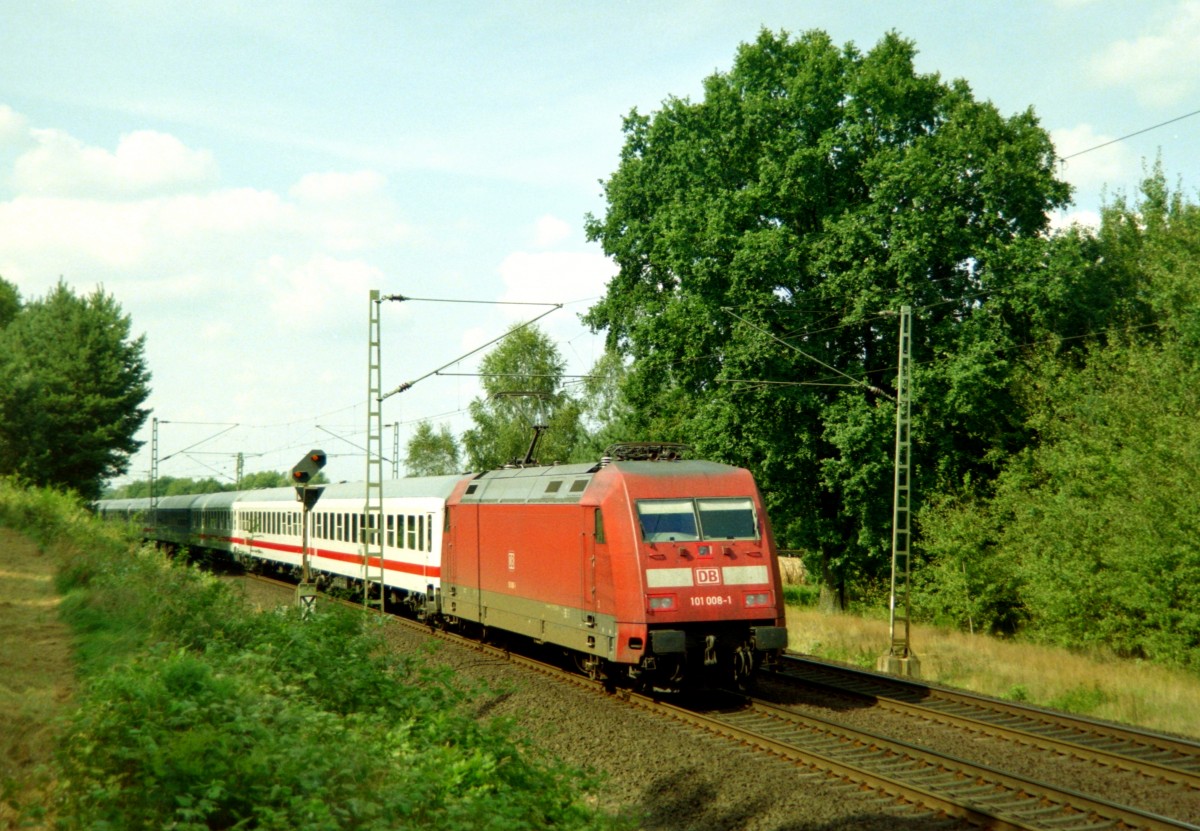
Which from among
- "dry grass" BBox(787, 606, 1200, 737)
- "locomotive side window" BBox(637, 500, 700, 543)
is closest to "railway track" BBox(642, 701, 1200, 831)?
"locomotive side window" BBox(637, 500, 700, 543)

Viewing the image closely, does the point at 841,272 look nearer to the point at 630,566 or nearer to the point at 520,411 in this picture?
the point at 630,566

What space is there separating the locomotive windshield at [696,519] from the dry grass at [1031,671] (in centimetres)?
542

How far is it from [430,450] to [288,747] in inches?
3228

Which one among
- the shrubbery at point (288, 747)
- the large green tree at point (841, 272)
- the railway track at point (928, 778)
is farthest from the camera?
the large green tree at point (841, 272)

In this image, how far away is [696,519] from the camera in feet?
50.2

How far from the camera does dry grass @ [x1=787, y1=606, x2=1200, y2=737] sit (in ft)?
52.1

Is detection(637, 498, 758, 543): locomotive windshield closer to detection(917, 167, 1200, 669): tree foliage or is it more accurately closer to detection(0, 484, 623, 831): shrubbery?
detection(0, 484, 623, 831): shrubbery

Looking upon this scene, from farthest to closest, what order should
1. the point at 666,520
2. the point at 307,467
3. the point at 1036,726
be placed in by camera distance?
the point at 307,467
the point at 666,520
the point at 1036,726

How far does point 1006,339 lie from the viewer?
2714cm

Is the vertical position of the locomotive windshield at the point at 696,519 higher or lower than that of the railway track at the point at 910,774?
higher

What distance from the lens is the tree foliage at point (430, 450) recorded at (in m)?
88.2

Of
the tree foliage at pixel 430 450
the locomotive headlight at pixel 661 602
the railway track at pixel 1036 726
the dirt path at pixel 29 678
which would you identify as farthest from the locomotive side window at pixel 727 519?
the tree foliage at pixel 430 450

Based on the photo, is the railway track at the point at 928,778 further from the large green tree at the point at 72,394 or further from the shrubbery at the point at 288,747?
the large green tree at the point at 72,394

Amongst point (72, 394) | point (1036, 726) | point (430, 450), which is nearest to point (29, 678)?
point (1036, 726)
